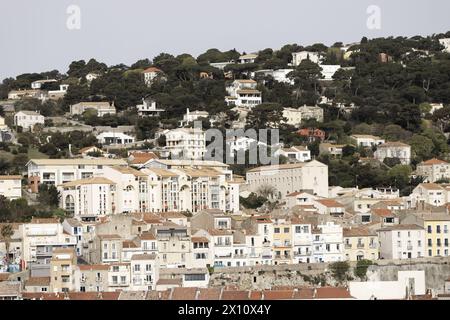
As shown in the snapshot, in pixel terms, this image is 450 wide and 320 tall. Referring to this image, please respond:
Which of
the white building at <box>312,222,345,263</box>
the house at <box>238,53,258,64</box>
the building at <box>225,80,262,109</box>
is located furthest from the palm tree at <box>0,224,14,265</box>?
the house at <box>238,53,258,64</box>

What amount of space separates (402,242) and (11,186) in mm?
7959

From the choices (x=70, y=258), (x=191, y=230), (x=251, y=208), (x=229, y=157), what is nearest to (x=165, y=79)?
(x=229, y=157)

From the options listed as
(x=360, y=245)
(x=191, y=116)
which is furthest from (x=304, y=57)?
(x=360, y=245)

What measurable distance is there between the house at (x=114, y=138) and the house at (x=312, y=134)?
4.32m

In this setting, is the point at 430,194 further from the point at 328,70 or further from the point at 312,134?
the point at 328,70

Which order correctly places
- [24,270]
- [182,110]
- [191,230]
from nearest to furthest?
[24,270] → [191,230] → [182,110]

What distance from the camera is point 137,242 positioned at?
68.0ft

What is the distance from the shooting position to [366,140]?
34.3m

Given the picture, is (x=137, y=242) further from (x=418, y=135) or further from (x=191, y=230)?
(x=418, y=135)

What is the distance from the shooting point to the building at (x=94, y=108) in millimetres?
38844

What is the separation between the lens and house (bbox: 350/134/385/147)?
34.0 metres

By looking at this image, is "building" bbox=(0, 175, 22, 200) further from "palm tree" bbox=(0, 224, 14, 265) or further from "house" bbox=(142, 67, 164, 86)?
"house" bbox=(142, 67, 164, 86)

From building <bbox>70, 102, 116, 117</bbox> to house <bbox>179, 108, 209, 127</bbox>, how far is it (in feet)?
9.05

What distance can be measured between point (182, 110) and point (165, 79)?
5145mm
